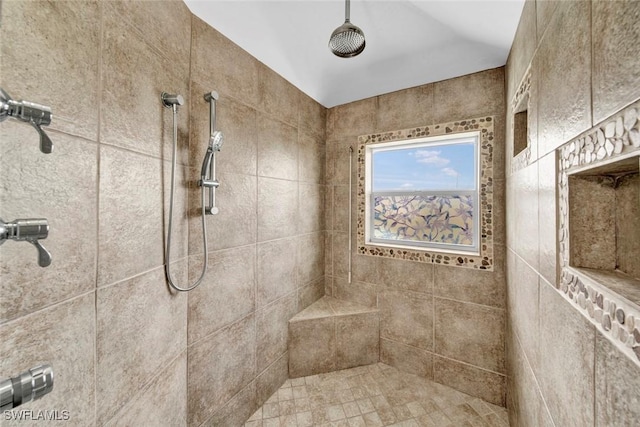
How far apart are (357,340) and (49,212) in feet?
6.64

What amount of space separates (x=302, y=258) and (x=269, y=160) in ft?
2.89

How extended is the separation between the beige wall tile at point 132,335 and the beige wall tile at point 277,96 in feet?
4.15

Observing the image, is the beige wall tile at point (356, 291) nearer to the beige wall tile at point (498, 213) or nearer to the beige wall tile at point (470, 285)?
the beige wall tile at point (470, 285)

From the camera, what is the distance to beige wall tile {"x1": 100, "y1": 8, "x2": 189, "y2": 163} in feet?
2.69

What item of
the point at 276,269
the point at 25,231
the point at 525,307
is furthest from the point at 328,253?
the point at 25,231

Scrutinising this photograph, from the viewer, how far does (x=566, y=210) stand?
672mm

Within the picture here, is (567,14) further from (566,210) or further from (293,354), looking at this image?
(293,354)

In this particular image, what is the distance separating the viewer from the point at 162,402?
103cm

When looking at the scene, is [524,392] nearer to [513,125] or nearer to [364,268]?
[364,268]

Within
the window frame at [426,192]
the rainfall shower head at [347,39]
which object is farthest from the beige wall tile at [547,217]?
the rainfall shower head at [347,39]

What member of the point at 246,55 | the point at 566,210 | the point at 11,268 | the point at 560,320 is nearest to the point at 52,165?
the point at 11,268

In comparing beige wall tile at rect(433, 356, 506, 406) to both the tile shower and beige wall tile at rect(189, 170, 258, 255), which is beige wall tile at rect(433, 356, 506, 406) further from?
beige wall tile at rect(189, 170, 258, 255)

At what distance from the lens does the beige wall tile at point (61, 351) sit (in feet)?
1.93

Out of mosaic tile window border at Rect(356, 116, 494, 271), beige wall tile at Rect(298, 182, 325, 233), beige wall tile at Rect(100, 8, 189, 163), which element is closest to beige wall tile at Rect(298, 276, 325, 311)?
beige wall tile at Rect(298, 182, 325, 233)
